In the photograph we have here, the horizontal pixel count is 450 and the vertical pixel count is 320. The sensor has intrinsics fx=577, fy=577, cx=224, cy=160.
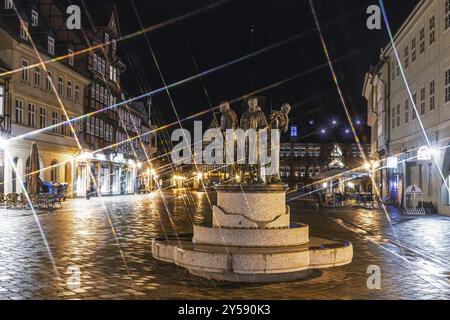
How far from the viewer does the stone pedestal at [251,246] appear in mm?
9750

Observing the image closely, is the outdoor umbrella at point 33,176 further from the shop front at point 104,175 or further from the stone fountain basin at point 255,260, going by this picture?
the stone fountain basin at point 255,260

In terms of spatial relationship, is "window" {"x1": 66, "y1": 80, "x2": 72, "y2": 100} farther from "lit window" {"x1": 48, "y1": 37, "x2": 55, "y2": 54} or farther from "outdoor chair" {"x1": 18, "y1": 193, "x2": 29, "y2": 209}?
Answer: "outdoor chair" {"x1": 18, "y1": 193, "x2": 29, "y2": 209}

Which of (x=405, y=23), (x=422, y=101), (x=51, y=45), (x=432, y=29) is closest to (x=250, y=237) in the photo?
(x=432, y=29)

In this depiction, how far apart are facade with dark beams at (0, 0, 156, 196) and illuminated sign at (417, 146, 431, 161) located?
81.1ft

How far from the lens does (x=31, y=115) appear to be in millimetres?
40062

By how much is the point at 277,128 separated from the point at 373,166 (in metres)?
34.3

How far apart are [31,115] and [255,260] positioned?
3376cm

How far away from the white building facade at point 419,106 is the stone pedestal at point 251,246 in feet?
57.3

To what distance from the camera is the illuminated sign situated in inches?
1149

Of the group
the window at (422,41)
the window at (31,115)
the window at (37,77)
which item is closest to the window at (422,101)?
the window at (422,41)

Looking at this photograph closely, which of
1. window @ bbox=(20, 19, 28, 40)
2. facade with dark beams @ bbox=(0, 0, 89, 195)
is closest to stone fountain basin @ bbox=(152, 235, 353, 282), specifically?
facade with dark beams @ bbox=(0, 0, 89, 195)

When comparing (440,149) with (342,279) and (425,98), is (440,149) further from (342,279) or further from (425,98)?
(342,279)

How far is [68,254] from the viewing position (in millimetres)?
12477

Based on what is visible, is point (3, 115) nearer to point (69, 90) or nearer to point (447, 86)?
point (69, 90)
